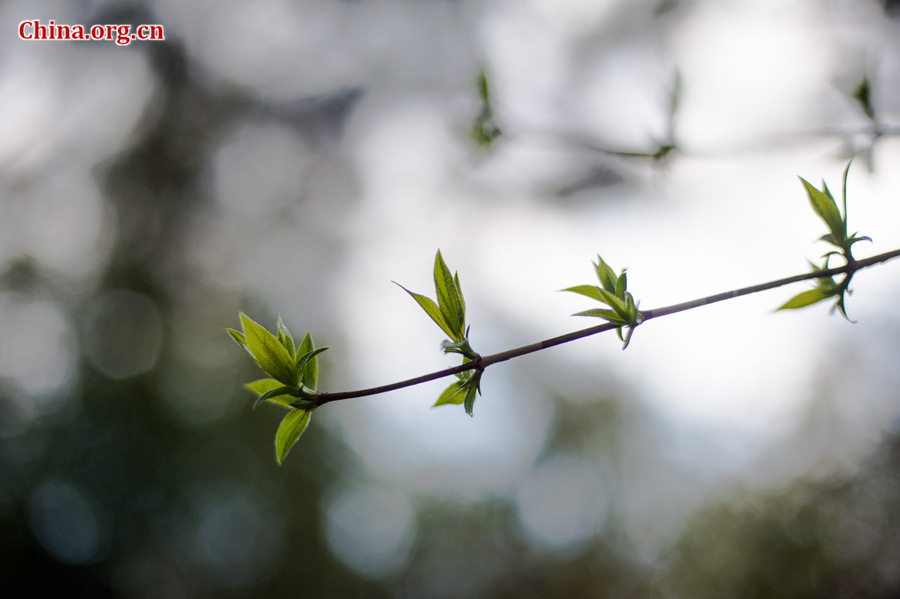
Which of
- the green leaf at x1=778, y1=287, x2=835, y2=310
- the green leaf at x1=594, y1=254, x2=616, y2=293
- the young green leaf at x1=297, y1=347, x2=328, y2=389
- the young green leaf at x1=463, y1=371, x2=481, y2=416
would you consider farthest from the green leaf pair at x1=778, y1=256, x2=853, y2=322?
the young green leaf at x1=297, y1=347, x2=328, y2=389

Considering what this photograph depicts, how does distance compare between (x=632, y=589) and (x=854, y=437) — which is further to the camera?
(x=632, y=589)

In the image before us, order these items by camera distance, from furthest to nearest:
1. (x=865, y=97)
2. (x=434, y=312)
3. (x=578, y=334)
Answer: (x=865, y=97) → (x=434, y=312) → (x=578, y=334)

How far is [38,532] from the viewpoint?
5.32 m

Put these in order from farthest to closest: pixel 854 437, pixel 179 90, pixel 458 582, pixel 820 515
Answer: pixel 458 582 → pixel 179 90 → pixel 820 515 → pixel 854 437

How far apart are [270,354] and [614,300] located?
31 centimetres

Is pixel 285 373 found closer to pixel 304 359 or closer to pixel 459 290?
pixel 304 359

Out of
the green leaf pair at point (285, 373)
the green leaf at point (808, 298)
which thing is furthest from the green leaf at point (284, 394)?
the green leaf at point (808, 298)

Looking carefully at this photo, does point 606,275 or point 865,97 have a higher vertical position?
point 865,97

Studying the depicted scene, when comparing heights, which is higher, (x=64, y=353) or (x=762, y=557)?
(x=64, y=353)

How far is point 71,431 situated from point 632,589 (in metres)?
6.57

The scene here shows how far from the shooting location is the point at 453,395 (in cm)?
47

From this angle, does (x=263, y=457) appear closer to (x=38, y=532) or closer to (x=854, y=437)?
(x=38, y=532)

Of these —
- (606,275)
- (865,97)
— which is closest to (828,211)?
(606,275)

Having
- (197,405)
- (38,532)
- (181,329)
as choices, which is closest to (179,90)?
(181,329)
